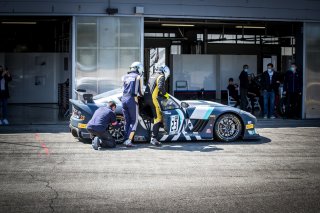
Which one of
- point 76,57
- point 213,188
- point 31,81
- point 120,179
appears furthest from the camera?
point 31,81

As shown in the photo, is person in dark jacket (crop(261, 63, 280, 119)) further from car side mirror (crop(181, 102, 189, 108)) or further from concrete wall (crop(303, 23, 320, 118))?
car side mirror (crop(181, 102, 189, 108))

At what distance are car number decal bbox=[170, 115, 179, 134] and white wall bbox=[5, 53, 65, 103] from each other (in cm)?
1684

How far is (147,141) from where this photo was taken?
42.9 feet

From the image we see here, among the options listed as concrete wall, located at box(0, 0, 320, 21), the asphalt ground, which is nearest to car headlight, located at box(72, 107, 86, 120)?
the asphalt ground

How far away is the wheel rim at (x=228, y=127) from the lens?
43.0 ft

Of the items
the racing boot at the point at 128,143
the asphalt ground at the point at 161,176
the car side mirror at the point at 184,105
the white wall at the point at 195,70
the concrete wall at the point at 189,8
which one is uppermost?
the concrete wall at the point at 189,8

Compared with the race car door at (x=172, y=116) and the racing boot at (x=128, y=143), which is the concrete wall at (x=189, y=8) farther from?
the racing boot at (x=128, y=143)

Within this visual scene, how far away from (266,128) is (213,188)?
894cm

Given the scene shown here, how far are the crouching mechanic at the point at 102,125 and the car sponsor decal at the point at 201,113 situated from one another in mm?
Result: 1848

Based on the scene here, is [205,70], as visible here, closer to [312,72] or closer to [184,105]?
[312,72]

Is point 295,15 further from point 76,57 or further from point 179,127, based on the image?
point 179,127

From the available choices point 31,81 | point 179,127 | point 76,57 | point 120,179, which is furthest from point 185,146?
point 31,81

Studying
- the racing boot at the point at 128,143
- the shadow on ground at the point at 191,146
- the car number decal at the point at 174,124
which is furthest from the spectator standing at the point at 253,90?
the racing boot at the point at 128,143

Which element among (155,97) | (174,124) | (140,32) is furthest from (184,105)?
(140,32)
